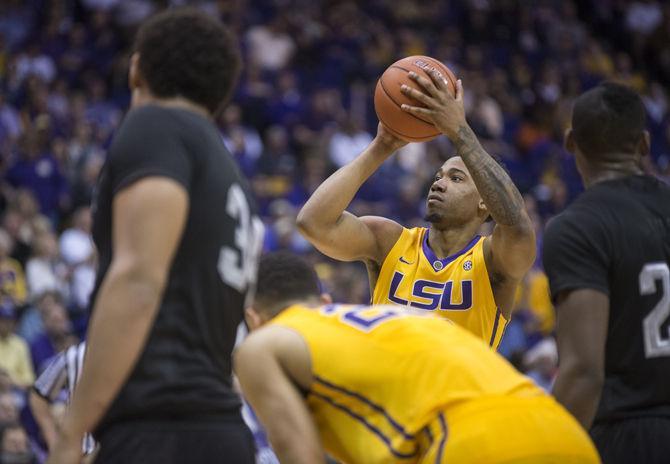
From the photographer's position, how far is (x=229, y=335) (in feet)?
11.2

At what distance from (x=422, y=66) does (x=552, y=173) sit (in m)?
13.5

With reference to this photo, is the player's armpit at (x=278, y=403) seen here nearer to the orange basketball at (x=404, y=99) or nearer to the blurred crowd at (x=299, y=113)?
the orange basketball at (x=404, y=99)

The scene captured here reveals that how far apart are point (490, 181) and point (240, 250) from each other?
1.90m

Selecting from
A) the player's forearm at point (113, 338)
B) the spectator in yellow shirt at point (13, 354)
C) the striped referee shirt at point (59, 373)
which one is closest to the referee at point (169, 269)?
the player's forearm at point (113, 338)

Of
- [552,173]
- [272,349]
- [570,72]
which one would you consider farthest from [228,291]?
[570,72]

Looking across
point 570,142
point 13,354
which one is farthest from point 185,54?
point 13,354

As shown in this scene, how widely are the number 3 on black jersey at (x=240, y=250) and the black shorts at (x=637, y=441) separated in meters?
1.56

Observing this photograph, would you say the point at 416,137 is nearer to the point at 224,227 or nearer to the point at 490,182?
the point at 490,182

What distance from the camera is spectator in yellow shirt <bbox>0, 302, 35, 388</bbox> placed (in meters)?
11.1

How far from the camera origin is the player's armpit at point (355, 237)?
18.9 ft

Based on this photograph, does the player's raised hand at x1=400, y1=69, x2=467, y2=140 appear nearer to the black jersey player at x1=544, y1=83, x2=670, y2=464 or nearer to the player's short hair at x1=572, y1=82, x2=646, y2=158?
the player's short hair at x1=572, y1=82, x2=646, y2=158

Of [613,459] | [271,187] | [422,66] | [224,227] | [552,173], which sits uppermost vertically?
[224,227]

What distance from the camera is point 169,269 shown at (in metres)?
3.23

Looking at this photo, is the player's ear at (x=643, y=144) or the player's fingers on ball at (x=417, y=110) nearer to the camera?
the player's ear at (x=643, y=144)
